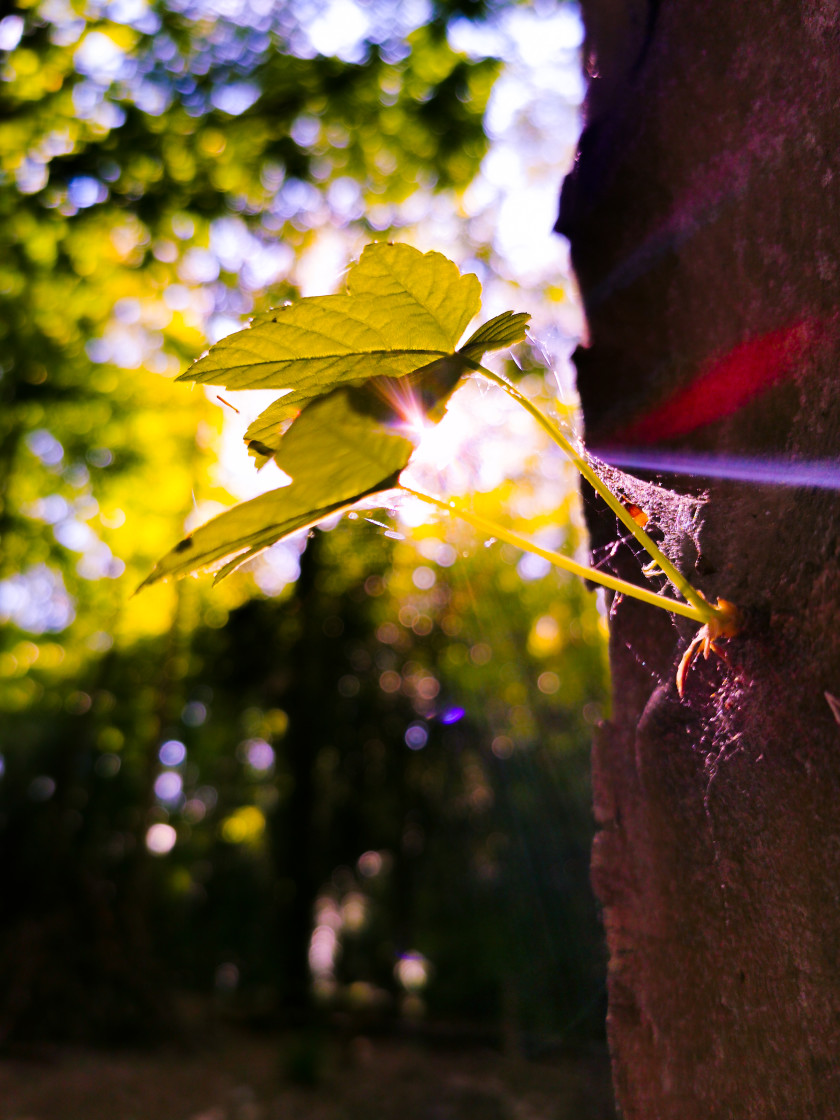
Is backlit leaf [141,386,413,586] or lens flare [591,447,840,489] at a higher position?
lens flare [591,447,840,489]

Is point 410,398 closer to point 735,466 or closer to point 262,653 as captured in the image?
point 735,466

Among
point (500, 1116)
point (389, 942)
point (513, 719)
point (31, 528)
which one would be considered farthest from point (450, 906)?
point (31, 528)

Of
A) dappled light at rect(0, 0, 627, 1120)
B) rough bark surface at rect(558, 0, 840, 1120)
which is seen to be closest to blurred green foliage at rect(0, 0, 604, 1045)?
dappled light at rect(0, 0, 627, 1120)

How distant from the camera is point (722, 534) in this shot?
0.77 meters

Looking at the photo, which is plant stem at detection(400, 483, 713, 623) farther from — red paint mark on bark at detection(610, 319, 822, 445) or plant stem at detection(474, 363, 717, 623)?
red paint mark on bark at detection(610, 319, 822, 445)

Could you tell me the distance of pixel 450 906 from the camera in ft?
35.7

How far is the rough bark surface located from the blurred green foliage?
13.1 ft

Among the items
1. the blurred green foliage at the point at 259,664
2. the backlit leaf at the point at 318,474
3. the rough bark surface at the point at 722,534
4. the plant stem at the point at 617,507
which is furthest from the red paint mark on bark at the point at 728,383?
the blurred green foliage at the point at 259,664

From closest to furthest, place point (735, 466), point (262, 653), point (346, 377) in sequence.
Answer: point (346, 377), point (735, 466), point (262, 653)

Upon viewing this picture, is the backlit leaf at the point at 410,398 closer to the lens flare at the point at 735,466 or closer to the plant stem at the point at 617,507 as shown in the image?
the plant stem at the point at 617,507

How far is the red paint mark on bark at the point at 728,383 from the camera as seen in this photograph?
0.72 meters

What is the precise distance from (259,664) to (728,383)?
1144cm

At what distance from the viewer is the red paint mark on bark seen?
0.72 metres

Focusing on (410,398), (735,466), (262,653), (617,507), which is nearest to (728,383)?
(735,466)
